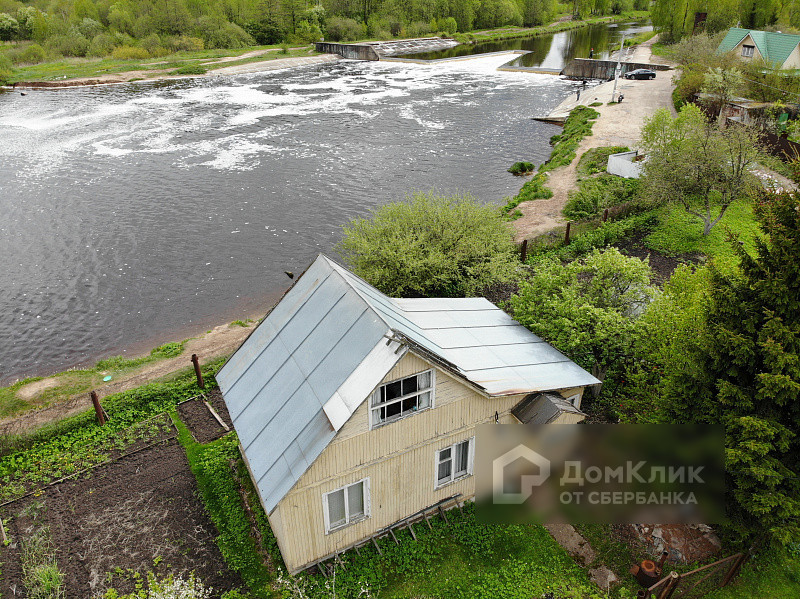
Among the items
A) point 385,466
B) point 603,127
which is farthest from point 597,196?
point 385,466

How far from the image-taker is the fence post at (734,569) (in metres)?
12.9

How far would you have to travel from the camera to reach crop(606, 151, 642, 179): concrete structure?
39.2 meters

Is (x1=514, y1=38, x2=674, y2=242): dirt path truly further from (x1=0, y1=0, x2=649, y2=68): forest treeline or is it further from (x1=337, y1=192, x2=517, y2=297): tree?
(x1=0, y1=0, x2=649, y2=68): forest treeline

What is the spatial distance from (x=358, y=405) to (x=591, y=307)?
9.60 metres

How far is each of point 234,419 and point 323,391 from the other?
3.25 meters

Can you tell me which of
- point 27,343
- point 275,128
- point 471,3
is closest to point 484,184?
point 275,128

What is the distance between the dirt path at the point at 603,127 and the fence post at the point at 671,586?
72.9ft

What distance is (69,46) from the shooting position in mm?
97375

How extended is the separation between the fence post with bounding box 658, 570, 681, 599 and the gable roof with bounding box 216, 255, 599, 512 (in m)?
4.98

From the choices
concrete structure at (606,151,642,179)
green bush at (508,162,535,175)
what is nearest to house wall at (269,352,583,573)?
concrete structure at (606,151,642,179)

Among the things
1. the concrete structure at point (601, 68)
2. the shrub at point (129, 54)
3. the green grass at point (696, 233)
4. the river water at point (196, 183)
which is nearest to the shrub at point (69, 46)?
the shrub at point (129, 54)

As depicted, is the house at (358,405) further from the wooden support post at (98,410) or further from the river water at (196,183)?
the river water at (196,183)

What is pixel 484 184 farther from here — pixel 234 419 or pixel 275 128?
pixel 234 419

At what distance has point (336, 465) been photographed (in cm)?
1206
